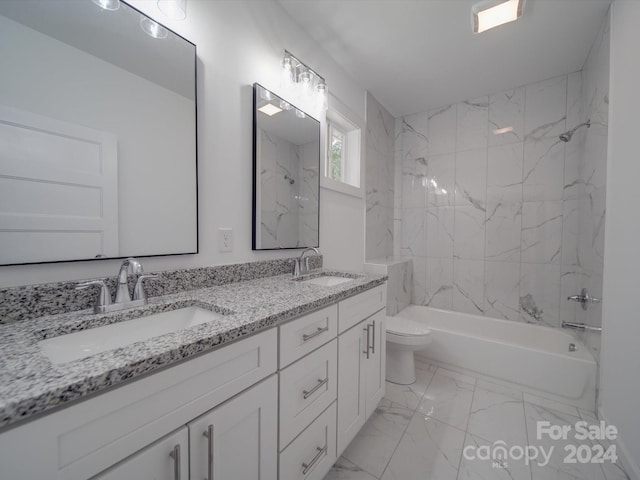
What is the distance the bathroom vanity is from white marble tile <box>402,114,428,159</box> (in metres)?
2.25

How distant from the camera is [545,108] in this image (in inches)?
92.8

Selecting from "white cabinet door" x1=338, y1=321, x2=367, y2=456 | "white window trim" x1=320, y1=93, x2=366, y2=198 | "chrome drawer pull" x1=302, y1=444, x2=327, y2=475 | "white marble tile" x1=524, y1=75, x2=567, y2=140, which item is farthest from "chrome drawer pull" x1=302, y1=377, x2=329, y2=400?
"white marble tile" x1=524, y1=75, x2=567, y2=140

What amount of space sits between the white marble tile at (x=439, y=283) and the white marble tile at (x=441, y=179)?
0.63m

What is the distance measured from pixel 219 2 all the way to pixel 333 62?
1022 mm

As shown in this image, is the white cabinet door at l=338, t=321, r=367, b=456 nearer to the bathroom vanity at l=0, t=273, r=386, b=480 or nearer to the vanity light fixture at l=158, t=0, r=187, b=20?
the bathroom vanity at l=0, t=273, r=386, b=480

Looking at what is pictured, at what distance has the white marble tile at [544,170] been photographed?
231cm

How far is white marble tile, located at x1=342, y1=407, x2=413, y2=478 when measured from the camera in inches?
52.7

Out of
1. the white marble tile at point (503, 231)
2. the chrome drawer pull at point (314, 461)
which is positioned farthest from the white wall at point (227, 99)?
the white marble tile at point (503, 231)

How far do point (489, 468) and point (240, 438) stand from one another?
1317 millimetres

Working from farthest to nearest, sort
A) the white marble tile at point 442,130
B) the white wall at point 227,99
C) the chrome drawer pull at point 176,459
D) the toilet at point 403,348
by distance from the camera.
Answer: the white marble tile at point 442,130
the toilet at point 403,348
the white wall at point 227,99
the chrome drawer pull at point 176,459

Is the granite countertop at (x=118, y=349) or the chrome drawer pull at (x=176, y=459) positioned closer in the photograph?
the granite countertop at (x=118, y=349)

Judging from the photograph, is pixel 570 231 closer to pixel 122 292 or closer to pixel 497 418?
pixel 497 418

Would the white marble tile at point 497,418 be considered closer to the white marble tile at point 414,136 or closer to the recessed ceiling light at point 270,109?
the recessed ceiling light at point 270,109

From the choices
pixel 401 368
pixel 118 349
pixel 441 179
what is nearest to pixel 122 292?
pixel 118 349
